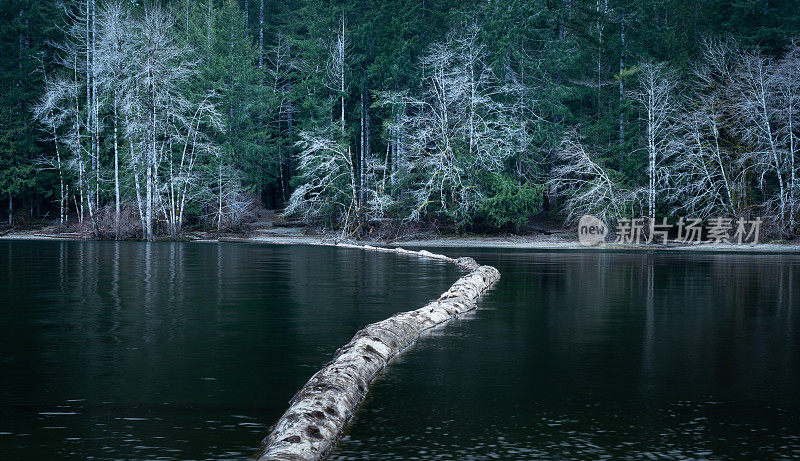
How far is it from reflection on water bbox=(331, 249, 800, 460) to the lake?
1.2 inches

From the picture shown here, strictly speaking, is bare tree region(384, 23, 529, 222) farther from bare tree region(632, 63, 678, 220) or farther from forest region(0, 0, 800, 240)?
bare tree region(632, 63, 678, 220)

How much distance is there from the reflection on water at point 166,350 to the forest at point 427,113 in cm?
2564

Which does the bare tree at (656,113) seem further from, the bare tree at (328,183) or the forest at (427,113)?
the bare tree at (328,183)

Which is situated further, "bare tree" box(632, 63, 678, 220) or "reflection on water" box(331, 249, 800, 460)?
"bare tree" box(632, 63, 678, 220)

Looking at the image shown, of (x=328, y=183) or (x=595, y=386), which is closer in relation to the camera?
(x=595, y=386)

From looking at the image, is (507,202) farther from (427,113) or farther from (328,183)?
(328,183)

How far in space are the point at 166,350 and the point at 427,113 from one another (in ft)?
135

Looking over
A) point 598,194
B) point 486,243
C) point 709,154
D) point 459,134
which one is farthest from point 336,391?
point 459,134

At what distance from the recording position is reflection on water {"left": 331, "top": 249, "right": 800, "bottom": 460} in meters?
6.52

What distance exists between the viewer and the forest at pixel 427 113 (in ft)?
151

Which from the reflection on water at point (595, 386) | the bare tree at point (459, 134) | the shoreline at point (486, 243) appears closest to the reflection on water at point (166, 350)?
the reflection on water at point (595, 386)

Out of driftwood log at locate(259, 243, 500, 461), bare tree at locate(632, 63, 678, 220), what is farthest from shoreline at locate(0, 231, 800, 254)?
driftwood log at locate(259, 243, 500, 461)

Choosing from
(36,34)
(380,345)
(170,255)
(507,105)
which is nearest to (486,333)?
(380,345)

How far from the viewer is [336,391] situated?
7520 millimetres
